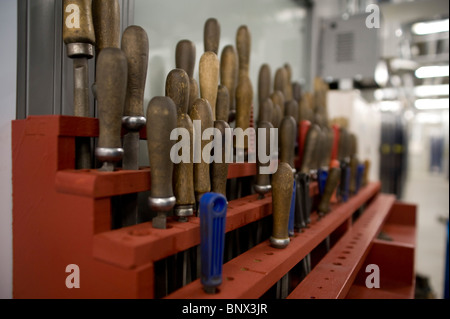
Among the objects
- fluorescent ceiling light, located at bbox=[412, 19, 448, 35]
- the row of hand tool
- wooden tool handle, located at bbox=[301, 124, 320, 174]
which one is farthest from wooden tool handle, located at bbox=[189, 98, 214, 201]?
fluorescent ceiling light, located at bbox=[412, 19, 448, 35]

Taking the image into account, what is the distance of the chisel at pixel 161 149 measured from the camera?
394mm

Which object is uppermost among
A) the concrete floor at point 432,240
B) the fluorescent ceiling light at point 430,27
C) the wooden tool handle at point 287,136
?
the fluorescent ceiling light at point 430,27

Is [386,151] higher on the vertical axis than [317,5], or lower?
lower

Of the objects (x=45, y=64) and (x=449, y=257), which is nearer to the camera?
(x=45, y=64)

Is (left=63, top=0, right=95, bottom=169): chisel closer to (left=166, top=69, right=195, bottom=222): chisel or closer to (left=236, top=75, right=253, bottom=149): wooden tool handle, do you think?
(left=166, top=69, right=195, bottom=222): chisel

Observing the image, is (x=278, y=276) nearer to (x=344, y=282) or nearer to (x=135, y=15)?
(x=344, y=282)

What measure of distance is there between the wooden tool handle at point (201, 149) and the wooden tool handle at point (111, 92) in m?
0.10

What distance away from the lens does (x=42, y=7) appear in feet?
1.61

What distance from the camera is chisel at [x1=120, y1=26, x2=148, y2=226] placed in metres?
→ 0.43

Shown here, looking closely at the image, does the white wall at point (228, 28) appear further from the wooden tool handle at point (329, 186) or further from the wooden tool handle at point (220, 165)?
the wooden tool handle at point (329, 186)

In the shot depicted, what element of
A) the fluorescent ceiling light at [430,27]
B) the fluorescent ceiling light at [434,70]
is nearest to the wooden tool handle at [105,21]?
the fluorescent ceiling light at [434,70]

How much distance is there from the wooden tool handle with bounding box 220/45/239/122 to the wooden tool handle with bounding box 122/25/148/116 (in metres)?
0.27
